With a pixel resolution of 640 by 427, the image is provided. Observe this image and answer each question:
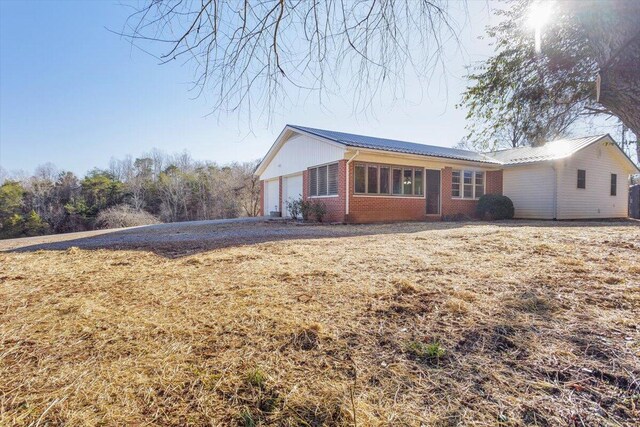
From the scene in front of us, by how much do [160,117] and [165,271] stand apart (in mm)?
1573

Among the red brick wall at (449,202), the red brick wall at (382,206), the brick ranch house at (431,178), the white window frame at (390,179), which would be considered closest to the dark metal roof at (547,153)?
the brick ranch house at (431,178)

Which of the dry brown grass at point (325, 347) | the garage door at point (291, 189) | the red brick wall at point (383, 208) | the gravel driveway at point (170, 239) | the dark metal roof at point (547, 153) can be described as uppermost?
the dark metal roof at point (547, 153)

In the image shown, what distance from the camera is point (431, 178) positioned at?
12844mm

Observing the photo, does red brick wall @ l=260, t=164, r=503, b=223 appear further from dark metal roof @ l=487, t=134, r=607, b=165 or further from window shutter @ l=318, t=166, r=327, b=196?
dark metal roof @ l=487, t=134, r=607, b=165

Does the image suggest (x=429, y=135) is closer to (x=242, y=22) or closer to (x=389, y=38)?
(x=389, y=38)

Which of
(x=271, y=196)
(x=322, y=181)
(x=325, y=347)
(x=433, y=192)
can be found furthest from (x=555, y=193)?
(x=325, y=347)

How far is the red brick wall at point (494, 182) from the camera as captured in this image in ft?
47.1

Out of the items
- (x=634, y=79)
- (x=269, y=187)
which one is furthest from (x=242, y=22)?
(x=269, y=187)

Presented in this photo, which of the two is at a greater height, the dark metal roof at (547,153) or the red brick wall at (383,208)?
the dark metal roof at (547,153)

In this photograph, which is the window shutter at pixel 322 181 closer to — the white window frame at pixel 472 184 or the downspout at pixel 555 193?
the white window frame at pixel 472 184

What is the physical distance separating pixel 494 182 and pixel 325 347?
1540cm

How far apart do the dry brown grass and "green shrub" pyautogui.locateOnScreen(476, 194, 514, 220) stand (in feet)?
35.7

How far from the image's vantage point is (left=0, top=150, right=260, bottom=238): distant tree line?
21250mm

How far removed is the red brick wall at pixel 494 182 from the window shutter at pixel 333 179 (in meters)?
7.82
